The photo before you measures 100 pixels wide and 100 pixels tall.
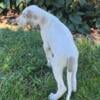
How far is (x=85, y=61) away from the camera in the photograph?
5.00 metres

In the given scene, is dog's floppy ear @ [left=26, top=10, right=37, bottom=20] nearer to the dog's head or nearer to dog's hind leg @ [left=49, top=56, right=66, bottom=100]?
the dog's head

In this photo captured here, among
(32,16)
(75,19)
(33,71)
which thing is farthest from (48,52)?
(75,19)

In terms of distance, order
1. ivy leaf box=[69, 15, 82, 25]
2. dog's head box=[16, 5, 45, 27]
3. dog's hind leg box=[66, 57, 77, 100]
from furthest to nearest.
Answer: ivy leaf box=[69, 15, 82, 25], dog's head box=[16, 5, 45, 27], dog's hind leg box=[66, 57, 77, 100]

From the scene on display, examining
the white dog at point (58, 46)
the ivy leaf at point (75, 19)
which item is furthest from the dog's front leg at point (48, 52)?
the ivy leaf at point (75, 19)

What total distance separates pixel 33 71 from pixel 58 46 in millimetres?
698

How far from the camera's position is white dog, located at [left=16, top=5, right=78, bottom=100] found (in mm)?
4148

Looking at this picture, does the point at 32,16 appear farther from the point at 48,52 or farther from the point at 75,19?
the point at 75,19

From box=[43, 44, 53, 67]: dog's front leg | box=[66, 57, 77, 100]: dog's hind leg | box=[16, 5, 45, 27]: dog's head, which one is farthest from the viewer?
box=[43, 44, 53, 67]: dog's front leg

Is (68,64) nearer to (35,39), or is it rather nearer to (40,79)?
(40,79)

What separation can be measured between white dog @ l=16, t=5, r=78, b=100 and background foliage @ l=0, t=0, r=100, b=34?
1.88 m

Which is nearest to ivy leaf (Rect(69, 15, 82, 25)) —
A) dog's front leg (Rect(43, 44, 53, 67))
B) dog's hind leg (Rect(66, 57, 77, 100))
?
dog's front leg (Rect(43, 44, 53, 67))

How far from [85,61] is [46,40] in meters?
0.83

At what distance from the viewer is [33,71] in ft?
15.6

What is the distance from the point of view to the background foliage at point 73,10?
620 cm
